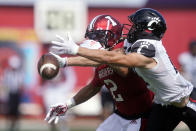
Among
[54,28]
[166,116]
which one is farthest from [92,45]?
[54,28]

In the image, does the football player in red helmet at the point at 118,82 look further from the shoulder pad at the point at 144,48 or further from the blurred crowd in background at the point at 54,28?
the blurred crowd in background at the point at 54,28

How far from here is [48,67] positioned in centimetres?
404

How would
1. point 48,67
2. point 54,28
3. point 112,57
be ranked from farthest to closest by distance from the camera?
point 54,28, point 48,67, point 112,57

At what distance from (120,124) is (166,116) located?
453 millimetres

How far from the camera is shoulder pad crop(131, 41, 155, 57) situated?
3893mm

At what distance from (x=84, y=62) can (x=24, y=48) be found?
823 cm

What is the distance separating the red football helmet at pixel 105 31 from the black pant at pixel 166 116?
0.70 meters

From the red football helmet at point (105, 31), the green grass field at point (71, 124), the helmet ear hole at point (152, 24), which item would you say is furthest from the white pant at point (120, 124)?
the green grass field at point (71, 124)

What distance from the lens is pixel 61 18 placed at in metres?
12.4

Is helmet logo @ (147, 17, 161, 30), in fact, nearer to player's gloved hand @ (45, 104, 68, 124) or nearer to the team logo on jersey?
the team logo on jersey

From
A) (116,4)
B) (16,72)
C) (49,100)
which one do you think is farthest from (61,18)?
(49,100)

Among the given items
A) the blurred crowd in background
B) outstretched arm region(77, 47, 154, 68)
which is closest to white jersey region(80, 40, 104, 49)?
outstretched arm region(77, 47, 154, 68)

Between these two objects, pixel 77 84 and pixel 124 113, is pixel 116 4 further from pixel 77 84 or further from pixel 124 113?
pixel 124 113

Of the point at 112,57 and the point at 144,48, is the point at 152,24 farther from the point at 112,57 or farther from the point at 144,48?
the point at 112,57
